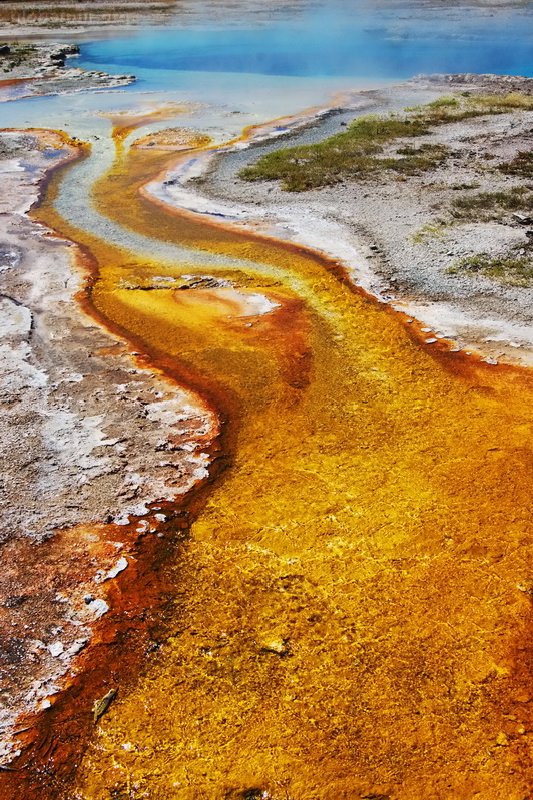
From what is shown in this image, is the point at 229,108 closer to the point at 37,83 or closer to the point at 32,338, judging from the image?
the point at 37,83

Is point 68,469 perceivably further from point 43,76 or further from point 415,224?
point 43,76

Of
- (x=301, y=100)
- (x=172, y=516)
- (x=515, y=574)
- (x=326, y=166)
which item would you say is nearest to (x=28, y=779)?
(x=172, y=516)

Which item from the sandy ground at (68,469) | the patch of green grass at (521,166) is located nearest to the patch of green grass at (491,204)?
the patch of green grass at (521,166)

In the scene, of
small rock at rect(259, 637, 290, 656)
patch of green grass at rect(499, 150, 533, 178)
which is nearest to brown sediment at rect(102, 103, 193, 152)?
patch of green grass at rect(499, 150, 533, 178)

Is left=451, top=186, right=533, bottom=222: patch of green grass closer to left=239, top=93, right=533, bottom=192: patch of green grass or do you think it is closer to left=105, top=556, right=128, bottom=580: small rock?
left=239, top=93, right=533, bottom=192: patch of green grass

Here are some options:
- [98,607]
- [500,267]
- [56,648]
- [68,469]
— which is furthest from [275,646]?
[500,267]

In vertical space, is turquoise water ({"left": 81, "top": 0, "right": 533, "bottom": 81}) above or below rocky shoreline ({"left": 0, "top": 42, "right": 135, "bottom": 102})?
above
